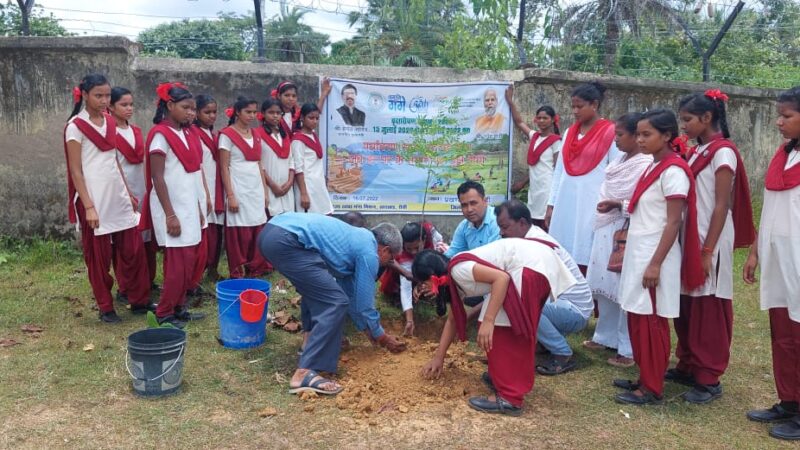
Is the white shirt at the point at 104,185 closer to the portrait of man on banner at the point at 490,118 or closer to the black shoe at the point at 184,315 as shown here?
the black shoe at the point at 184,315

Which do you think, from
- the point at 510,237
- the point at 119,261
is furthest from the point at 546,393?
the point at 119,261

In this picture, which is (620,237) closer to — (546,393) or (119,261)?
(546,393)

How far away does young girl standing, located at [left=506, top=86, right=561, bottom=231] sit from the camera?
19.8 feet

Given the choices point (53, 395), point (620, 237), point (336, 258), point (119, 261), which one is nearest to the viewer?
point (53, 395)

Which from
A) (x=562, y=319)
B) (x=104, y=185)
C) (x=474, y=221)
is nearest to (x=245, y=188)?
(x=104, y=185)

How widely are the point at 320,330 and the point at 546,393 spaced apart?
136 cm

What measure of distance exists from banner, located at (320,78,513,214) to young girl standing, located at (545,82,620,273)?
1887 mm

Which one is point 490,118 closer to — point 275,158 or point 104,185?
point 275,158

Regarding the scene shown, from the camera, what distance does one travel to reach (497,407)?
3.41 m

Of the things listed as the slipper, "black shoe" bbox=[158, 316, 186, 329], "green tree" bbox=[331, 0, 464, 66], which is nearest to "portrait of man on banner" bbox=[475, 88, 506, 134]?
"black shoe" bbox=[158, 316, 186, 329]

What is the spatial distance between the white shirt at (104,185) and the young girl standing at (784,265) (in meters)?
4.12

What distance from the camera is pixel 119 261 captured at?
4812 millimetres

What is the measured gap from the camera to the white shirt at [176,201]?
14.9ft

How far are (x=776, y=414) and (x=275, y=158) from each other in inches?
168
